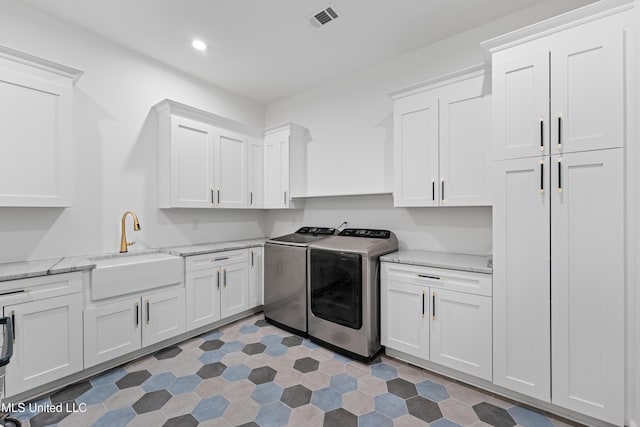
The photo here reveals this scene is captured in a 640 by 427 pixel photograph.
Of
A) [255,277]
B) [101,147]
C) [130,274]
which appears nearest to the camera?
[130,274]

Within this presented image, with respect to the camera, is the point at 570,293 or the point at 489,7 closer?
the point at 570,293

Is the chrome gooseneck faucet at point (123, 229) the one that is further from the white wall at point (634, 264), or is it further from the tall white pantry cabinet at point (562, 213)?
the white wall at point (634, 264)

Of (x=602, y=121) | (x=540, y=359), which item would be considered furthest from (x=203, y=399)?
(x=602, y=121)

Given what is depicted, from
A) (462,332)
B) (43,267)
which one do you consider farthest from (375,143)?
(43,267)

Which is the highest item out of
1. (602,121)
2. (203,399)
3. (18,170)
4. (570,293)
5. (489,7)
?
(489,7)

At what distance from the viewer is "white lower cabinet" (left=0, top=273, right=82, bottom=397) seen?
1.79 m

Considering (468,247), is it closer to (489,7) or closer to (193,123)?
(489,7)

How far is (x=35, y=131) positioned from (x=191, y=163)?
123 centimetres

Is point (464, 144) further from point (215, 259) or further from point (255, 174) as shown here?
point (215, 259)

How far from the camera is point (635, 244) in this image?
1.52m

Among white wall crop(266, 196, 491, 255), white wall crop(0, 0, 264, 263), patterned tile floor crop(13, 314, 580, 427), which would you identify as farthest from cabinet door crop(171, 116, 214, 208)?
patterned tile floor crop(13, 314, 580, 427)

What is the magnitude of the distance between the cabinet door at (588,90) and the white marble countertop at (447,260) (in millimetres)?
896

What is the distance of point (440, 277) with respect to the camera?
2182 millimetres

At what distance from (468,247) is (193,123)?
10.0 feet
